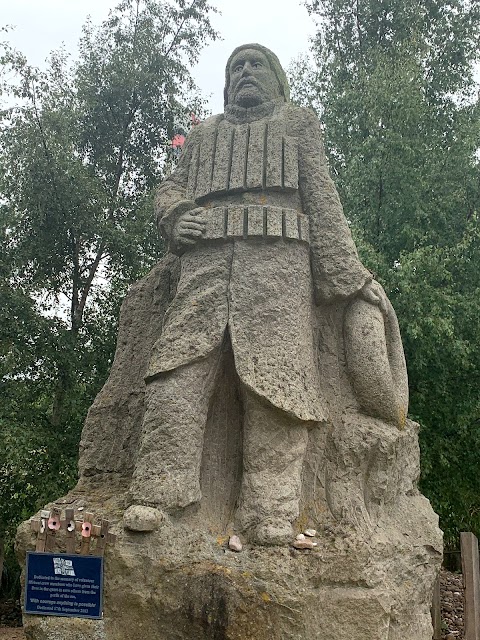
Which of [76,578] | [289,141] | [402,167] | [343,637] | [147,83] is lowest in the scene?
[343,637]

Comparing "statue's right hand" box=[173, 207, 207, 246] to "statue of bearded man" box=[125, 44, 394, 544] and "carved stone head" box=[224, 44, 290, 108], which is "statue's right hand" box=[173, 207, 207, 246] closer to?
"statue of bearded man" box=[125, 44, 394, 544]

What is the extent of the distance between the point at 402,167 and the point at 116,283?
14.6 ft

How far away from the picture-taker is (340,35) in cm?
1268

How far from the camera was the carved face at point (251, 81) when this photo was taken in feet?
17.1

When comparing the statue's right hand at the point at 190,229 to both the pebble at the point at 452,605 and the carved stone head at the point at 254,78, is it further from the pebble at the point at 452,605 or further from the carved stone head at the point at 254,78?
the pebble at the point at 452,605

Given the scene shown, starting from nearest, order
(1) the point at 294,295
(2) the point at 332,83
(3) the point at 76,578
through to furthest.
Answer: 1. (3) the point at 76,578
2. (1) the point at 294,295
3. (2) the point at 332,83

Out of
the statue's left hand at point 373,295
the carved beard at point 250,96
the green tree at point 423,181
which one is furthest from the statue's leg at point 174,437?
the green tree at point 423,181

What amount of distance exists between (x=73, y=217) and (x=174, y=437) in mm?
6602

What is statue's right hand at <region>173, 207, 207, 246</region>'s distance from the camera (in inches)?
183

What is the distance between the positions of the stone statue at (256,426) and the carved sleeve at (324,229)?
0.01m

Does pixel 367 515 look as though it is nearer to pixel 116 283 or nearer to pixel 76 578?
pixel 76 578

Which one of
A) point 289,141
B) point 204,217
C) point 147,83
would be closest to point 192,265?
point 204,217

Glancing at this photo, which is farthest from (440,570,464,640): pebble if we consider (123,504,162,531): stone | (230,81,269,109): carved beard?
(230,81,269,109): carved beard

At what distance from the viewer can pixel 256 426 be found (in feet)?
13.8
